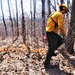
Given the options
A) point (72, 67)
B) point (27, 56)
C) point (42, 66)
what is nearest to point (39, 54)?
point (27, 56)

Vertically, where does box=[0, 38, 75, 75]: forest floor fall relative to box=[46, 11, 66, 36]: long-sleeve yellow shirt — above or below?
below

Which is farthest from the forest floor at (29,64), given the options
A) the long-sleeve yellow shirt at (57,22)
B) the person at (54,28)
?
the long-sleeve yellow shirt at (57,22)

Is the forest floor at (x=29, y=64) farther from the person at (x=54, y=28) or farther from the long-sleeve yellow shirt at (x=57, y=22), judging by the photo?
the long-sleeve yellow shirt at (x=57, y=22)

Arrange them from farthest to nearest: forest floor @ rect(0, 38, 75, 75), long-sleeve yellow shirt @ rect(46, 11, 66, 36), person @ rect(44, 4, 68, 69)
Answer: forest floor @ rect(0, 38, 75, 75) → person @ rect(44, 4, 68, 69) → long-sleeve yellow shirt @ rect(46, 11, 66, 36)

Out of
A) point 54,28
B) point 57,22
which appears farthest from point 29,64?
point 57,22

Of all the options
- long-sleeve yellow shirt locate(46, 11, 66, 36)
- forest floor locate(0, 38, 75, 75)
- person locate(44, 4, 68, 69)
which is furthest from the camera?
forest floor locate(0, 38, 75, 75)

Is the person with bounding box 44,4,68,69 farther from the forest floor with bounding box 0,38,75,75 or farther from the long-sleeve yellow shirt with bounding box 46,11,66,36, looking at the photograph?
the forest floor with bounding box 0,38,75,75

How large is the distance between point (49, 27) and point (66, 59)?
1449 millimetres

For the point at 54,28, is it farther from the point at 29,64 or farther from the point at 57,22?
the point at 29,64

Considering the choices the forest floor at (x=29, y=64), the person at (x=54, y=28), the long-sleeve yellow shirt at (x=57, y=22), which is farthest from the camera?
the forest floor at (x=29, y=64)

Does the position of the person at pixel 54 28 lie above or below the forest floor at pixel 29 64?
above

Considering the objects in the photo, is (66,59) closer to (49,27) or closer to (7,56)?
(49,27)

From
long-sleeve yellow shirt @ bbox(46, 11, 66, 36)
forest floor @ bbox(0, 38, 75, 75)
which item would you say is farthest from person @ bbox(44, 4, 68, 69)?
forest floor @ bbox(0, 38, 75, 75)

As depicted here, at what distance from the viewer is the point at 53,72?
6914 millimetres
